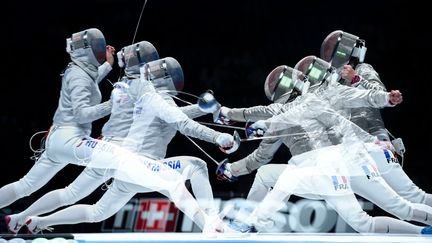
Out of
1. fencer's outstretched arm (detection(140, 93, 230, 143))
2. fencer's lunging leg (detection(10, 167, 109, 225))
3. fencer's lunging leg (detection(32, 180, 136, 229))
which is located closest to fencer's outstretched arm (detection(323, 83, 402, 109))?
fencer's outstretched arm (detection(140, 93, 230, 143))

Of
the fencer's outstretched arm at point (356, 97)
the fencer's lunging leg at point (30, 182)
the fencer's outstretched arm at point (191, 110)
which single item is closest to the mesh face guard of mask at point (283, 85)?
the fencer's outstretched arm at point (356, 97)

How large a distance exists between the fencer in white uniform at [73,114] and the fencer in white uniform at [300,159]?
1.00 m

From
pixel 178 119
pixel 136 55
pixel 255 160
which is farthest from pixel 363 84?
pixel 136 55

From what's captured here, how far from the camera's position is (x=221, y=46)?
5426 mm

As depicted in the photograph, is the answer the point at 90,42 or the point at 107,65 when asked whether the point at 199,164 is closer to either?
the point at 107,65

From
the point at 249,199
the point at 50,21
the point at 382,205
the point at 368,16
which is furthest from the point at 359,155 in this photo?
the point at 50,21

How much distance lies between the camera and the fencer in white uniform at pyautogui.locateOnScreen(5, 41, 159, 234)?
4578mm

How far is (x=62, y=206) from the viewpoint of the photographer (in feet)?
15.9

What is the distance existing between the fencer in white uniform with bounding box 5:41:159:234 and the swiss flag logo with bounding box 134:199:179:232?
0.67m

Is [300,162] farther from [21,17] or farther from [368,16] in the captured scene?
[21,17]

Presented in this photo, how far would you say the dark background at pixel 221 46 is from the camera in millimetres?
5098

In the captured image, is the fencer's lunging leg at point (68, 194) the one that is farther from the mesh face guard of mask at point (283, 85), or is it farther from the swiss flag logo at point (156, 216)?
the mesh face guard of mask at point (283, 85)

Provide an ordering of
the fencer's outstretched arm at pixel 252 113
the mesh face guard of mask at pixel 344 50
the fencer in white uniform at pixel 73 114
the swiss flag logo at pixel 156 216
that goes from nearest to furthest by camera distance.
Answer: the fencer in white uniform at pixel 73 114, the fencer's outstretched arm at pixel 252 113, the mesh face guard of mask at pixel 344 50, the swiss flag logo at pixel 156 216

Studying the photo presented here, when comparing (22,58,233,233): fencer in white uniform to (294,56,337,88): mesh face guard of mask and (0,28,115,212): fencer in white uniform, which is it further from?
(294,56,337,88): mesh face guard of mask
